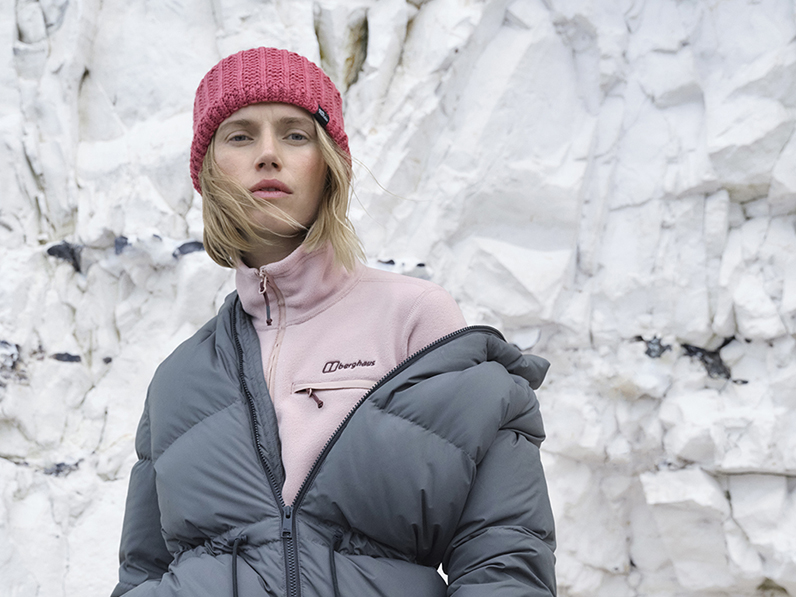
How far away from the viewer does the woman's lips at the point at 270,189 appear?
0.89 meters

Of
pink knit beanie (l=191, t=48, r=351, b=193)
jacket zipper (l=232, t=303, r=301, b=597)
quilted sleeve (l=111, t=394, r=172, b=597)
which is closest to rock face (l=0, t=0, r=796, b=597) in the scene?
pink knit beanie (l=191, t=48, r=351, b=193)

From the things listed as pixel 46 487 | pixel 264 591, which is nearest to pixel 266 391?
pixel 264 591

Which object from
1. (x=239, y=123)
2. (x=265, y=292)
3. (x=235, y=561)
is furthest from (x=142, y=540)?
(x=239, y=123)

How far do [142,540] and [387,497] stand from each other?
42 cm

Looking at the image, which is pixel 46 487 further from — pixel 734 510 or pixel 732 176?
pixel 732 176

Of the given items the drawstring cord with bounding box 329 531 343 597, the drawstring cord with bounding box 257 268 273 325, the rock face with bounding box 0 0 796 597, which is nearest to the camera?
the drawstring cord with bounding box 329 531 343 597

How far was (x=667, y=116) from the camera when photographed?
83.4 inches

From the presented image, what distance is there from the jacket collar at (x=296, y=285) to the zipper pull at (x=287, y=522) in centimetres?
27

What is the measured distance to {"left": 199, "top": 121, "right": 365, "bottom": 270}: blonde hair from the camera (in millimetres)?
892

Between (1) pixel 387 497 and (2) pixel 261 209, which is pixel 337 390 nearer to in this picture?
(1) pixel 387 497

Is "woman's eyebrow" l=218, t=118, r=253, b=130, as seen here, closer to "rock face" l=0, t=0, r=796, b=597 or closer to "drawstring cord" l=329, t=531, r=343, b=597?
"drawstring cord" l=329, t=531, r=343, b=597

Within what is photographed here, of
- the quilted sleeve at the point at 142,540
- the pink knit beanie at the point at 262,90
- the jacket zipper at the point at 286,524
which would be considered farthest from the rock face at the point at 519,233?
the jacket zipper at the point at 286,524

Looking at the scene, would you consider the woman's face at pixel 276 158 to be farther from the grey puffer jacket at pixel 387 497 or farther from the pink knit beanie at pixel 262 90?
the grey puffer jacket at pixel 387 497

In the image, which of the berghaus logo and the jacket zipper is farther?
the berghaus logo
